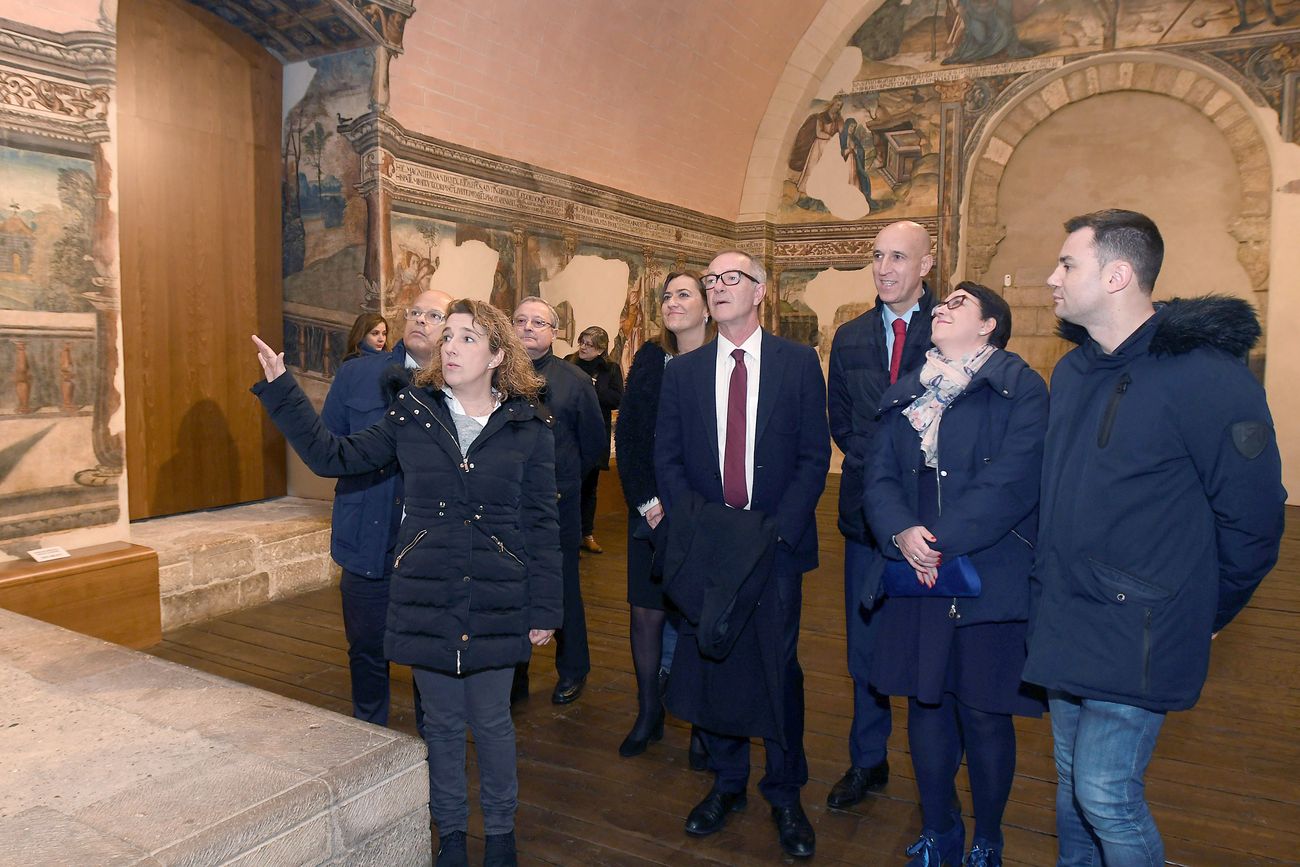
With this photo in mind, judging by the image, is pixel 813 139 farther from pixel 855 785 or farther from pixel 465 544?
pixel 465 544

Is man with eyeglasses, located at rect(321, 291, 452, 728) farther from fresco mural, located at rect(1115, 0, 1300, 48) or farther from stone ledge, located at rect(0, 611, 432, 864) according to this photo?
fresco mural, located at rect(1115, 0, 1300, 48)

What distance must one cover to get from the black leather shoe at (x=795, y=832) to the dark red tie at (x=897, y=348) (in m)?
1.50

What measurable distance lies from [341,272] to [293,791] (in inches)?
214

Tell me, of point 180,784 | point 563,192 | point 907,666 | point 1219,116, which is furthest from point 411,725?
point 1219,116

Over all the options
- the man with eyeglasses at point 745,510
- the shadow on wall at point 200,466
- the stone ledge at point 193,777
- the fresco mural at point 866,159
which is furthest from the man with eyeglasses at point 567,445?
the fresco mural at point 866,159

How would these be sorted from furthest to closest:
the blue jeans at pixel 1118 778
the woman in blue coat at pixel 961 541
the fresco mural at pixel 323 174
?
the fresco mural at pixel 323 174, the woman in blue coat at pixel 961 541, the blue jeans at pixel 1118 778

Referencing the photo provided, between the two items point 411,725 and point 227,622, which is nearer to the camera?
point 411,725

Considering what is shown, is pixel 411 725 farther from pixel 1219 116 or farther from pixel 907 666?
pixel 1219 116

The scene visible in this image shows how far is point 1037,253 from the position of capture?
458 inches

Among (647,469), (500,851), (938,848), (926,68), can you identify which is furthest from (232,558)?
(926,68)

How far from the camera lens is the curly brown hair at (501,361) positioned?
9.61 ft

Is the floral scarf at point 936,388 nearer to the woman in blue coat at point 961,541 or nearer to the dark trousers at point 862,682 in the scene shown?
the woman in blue coat at point 961,541

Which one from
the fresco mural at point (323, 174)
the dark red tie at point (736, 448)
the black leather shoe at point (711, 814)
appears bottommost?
the black leather shoe at point (711, 814)

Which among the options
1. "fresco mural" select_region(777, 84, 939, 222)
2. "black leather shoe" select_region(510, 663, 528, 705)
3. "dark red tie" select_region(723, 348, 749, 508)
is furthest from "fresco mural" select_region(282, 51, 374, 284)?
"fresco mural" select_region(777, 84, 939, 222)
